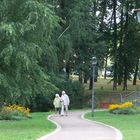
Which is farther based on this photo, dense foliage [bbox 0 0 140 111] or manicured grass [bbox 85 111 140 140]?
dense foliage [bbox 0 0 140 111]

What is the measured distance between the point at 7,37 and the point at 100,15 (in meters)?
44.4

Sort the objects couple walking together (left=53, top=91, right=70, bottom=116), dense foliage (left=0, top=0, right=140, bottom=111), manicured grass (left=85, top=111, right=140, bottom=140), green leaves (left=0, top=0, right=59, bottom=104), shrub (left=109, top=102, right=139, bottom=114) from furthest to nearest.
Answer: couple walking together (left=53, top=91, right=70, bottom=116) → shrub (left=109, top=102, right=139, bottom=114) → dense foliage (left=0, top=0, right=140, bottom=111) → green leaves (left=0, top=0, right=59, bottom=104) → manicured grass (left=85, top=111, right=140, bottom=140)

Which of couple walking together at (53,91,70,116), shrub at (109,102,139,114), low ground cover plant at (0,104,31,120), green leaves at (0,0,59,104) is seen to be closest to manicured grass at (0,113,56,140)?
green leaves at (0,0,59,104)

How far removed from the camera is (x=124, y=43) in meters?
66.2

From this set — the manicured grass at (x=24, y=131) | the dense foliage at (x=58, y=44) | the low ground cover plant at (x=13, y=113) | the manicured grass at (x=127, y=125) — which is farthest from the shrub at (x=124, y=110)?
the manicured grass at (x=24, y=131)

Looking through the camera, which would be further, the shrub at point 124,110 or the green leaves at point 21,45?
the shrub at point 124,110

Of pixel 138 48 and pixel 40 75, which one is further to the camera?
pixel 138 48

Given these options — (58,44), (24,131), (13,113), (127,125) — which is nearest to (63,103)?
(13,113)

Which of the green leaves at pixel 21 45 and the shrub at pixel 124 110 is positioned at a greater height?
the green leaves at pixel 21 45

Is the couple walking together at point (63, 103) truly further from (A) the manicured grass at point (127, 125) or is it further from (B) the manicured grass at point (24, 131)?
(B) the manicured grass at point (24, 131)

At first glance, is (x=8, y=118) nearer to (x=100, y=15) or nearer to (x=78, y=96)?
(x=78, y=96)

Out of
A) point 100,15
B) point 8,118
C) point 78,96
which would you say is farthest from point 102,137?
point 100,15

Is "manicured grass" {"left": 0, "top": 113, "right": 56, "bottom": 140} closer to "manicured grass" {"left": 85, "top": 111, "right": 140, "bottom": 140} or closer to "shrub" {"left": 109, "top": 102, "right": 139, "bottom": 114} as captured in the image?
"manicured grass" {"left": 85, "top": 111, "right": 140, "bottom": 140}

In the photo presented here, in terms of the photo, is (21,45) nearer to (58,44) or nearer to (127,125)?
(127,125)
